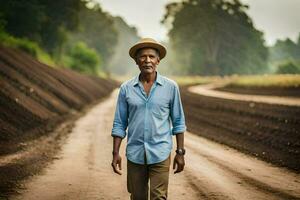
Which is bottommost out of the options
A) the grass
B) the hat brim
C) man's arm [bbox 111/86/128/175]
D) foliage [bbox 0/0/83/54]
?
man's arm [bbox 111/86/128/175]

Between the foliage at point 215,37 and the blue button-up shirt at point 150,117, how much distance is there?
79.4 metres

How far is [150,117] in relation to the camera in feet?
13.4

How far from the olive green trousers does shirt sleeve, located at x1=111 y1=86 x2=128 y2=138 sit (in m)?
0.37

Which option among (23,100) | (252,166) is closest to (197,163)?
(252,166)

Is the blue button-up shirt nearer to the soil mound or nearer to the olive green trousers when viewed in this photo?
the olive green trousers

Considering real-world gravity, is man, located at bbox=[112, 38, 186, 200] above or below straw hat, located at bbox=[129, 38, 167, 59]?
below

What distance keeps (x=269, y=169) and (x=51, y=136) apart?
25.5 ft

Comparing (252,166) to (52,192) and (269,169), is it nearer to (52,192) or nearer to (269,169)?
(269,169)

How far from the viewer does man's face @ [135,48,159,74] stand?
423cm

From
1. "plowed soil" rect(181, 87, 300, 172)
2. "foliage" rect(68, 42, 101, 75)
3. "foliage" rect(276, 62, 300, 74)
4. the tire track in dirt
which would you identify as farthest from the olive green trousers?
"foliage" rect(276, 62, 300, 74)

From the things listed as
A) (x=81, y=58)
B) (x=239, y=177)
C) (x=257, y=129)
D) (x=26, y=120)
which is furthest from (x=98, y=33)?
(x=239, y=177)

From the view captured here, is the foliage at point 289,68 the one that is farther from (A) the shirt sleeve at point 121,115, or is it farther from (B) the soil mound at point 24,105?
(A) the shirt sleeve at point 121,115

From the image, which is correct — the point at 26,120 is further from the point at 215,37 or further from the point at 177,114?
the point at 215,37

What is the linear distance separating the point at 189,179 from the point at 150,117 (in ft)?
13.0
